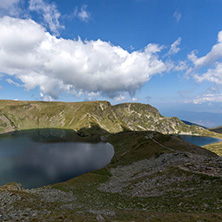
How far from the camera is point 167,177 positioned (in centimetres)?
4025

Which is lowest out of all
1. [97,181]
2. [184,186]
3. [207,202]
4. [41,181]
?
[41,181]

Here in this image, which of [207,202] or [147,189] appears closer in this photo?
[207,202]

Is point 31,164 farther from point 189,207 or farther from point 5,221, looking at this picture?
point 189,207

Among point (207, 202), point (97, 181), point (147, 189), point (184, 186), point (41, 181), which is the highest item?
point (207, 202)

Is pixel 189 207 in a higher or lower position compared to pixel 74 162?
higher

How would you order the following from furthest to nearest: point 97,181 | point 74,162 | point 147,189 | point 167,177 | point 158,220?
point 74,162
point 97,181
point 167,177
point 147,189
point 158,220

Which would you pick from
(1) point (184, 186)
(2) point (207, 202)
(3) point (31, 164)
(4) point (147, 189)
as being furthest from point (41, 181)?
(2) point (207, 202)

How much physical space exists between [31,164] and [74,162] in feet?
103

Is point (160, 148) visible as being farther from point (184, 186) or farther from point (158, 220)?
point (158, 220)

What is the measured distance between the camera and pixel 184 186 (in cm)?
3169

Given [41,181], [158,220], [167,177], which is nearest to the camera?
[158,220]

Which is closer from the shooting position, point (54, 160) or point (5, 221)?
A: point (5, 221)

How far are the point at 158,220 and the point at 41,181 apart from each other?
260 ft

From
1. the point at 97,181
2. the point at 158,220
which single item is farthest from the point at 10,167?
the point at 158,220
